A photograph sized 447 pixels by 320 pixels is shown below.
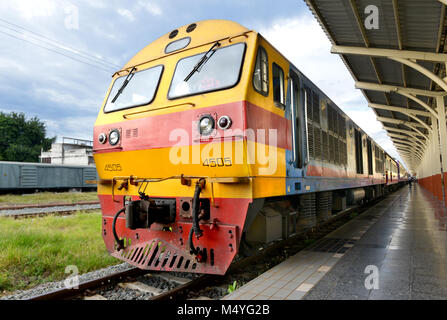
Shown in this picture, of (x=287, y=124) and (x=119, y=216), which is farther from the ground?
(x=287, y=124)

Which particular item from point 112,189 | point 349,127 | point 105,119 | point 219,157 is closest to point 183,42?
point 105,119

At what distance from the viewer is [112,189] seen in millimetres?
4941

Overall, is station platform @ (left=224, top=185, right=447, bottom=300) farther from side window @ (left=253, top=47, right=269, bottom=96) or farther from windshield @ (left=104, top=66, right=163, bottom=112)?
windshield @ (left=104, top=66, right=163, bottom=112)

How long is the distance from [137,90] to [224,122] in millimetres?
1960

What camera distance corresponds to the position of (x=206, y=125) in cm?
406

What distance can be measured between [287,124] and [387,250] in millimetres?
2846

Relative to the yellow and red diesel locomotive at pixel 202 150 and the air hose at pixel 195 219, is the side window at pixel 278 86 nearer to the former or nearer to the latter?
the yellow and red diesel locomotive at pixel 202 150

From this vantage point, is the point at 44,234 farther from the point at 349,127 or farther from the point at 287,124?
the point at 349,127

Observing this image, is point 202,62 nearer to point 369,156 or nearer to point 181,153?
point 181,153

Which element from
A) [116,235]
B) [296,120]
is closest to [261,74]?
[296,120]

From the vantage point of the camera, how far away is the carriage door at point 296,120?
17.1 ft

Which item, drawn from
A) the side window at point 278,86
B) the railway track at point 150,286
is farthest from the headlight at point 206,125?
the railway track at point 150,286

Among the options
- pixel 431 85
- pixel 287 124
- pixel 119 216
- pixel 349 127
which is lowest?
pixel 119 216
